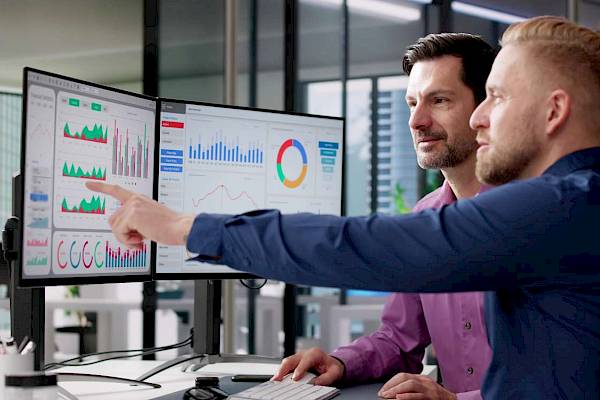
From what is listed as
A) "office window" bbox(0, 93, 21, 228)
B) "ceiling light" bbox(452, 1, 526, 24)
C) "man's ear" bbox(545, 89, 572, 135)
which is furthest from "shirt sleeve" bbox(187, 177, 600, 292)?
"ceiling light" bbox(452, 1, 526, 24)

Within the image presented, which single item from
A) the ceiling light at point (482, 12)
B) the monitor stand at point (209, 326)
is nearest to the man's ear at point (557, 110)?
the monitor stand at point (209, 326)

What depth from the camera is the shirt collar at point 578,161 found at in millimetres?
1228

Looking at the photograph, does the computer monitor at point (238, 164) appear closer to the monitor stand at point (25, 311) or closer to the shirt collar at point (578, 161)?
the monitor stand at point (25, 311)

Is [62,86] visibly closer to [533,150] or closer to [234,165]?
[234,165]

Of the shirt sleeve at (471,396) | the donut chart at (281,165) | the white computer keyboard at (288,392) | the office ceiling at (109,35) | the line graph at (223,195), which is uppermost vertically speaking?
the office ceiling at (109,35)

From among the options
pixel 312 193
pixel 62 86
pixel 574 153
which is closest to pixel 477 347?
pixel 312 193

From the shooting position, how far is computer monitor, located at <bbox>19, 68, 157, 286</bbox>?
1527 mm

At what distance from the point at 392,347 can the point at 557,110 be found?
906 mm

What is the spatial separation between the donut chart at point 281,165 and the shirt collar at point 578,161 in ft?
3.18

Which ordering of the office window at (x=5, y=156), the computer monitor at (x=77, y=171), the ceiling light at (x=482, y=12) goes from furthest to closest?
the ceiling light at (x=482, y=12)
the office window at (x=5, y=156)
the computer monitor at (x=77, y=171)

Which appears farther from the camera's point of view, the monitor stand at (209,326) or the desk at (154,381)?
the monitor stand at (209,326)

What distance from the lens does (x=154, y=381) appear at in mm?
1899

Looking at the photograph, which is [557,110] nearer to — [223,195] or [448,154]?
[448,154]

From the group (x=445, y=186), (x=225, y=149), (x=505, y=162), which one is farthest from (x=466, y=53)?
(x=505, y=162)
